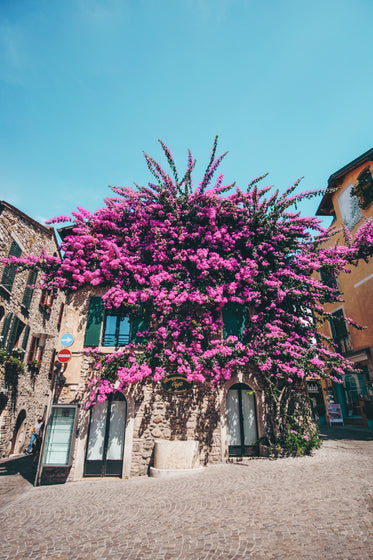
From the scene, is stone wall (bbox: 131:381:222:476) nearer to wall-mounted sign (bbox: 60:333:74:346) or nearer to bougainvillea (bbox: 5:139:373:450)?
bougainvillea (bbox: 5:139:373:450)

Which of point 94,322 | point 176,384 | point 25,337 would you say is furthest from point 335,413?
point 25,337

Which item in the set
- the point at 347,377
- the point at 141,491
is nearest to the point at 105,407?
the point at 141,491

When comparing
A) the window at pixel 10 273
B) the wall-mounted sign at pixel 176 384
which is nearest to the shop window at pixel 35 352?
the window at pixel 10 273

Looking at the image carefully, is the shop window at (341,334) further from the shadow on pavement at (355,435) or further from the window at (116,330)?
the window at (116,330)

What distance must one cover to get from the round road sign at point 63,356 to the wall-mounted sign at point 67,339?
233mm

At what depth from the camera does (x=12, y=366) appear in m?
14.2

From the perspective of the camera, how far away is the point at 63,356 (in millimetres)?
9664

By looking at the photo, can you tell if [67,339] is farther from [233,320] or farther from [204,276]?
[233,320]

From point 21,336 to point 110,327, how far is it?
761cm

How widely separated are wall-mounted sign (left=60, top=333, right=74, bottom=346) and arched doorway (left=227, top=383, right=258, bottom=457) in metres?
5.92

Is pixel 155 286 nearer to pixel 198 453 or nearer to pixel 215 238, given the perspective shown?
pixel 215 238

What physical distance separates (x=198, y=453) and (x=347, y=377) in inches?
492

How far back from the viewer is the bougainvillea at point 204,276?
10195 millimetres

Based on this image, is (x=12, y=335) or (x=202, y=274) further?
(x=12, y=335)
